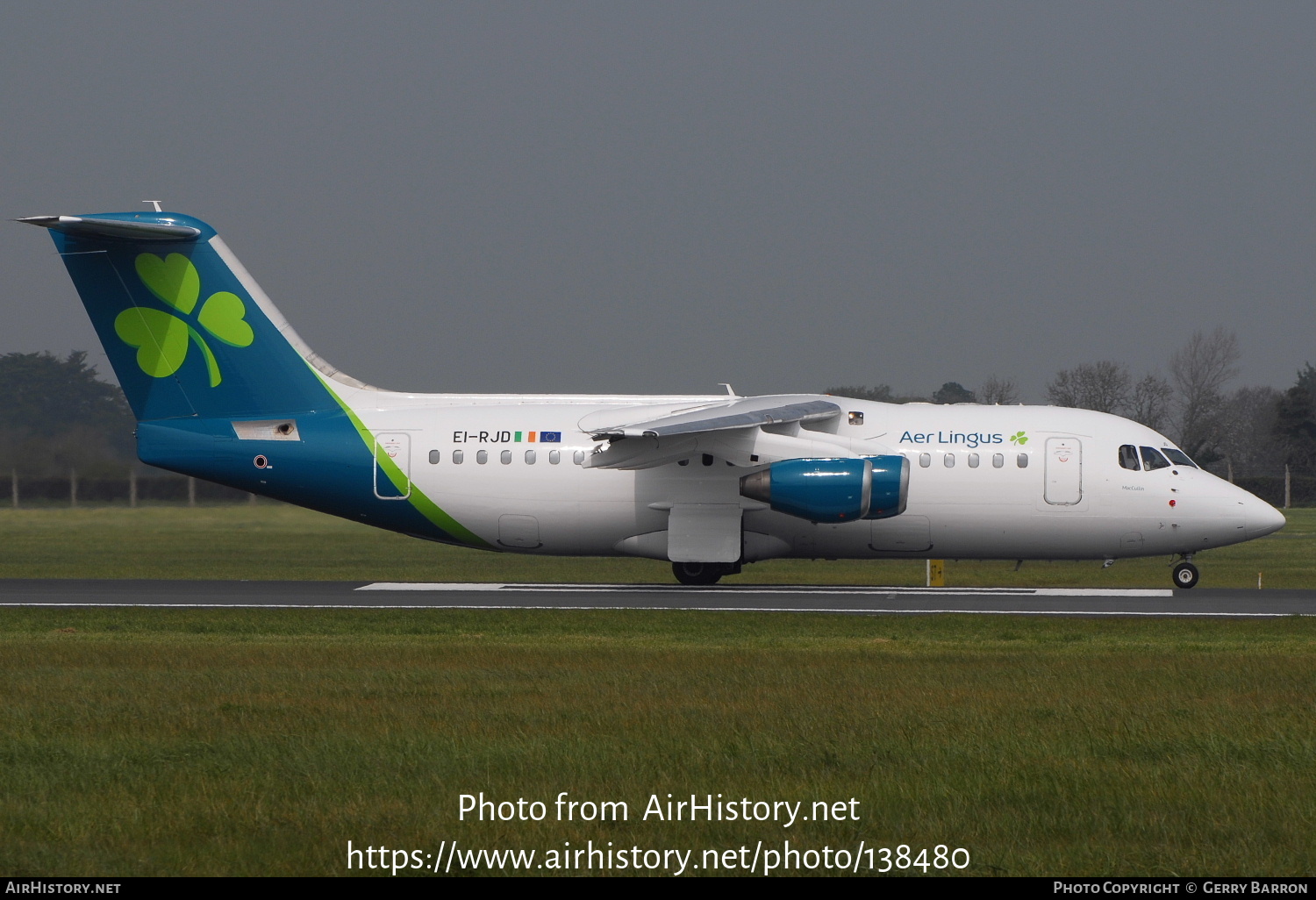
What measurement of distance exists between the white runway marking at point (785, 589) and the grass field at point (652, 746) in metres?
8.24

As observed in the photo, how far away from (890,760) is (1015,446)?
17.9 m

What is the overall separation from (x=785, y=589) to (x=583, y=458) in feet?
14.4

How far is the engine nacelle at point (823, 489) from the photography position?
979 inches

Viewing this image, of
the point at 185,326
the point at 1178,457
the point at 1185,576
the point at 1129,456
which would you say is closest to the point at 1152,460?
the point at 1129,456

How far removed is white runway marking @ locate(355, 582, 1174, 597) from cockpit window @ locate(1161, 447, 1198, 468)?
2364 mm

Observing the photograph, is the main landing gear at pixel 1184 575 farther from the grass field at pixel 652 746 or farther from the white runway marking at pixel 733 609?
the grass field at pixel 652 746

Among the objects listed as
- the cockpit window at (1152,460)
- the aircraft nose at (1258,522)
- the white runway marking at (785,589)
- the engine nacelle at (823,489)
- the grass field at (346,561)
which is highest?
the cockpit window at (1152,460)

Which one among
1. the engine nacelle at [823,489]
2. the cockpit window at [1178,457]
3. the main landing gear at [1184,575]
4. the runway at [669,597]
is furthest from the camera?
the cockpit window at [1178,457]

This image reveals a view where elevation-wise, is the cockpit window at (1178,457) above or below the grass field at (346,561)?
above

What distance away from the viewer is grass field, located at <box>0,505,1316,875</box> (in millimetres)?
7441

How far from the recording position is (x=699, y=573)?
27547 mm

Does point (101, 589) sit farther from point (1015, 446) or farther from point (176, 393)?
point (1015, 446)

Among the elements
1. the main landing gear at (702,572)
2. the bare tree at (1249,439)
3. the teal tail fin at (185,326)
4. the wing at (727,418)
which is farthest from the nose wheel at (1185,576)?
the bare tree at (1249,439)

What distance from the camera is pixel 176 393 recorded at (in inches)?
1053
